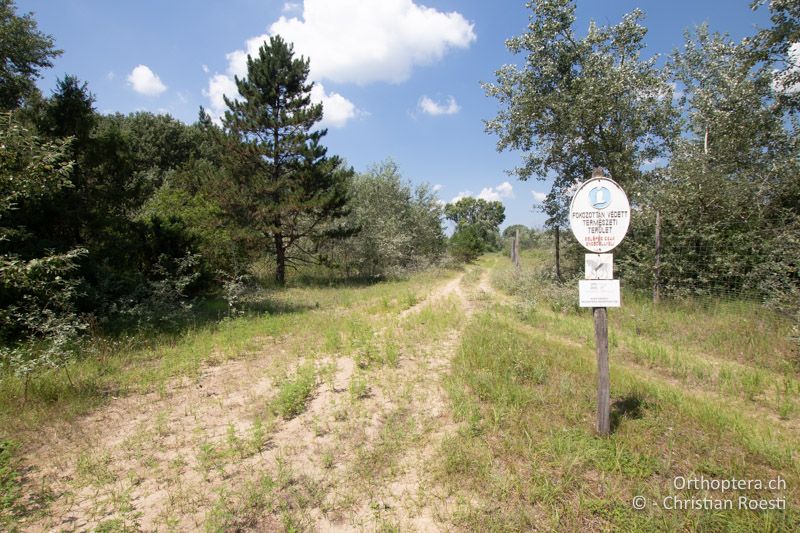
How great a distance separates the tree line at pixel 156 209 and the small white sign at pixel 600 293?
6.27 meters

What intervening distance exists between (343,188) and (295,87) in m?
5.05

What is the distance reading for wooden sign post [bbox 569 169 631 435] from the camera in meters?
3.33

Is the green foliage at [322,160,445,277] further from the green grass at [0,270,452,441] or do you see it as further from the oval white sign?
the oval white sign

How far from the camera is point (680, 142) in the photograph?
41.5 feet

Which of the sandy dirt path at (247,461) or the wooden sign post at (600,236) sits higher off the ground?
the wooden sign post at (600,236)

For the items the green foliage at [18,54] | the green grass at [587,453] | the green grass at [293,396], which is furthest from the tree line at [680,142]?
the green foliage at [18,54]

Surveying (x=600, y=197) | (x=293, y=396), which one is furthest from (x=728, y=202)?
(x=293, y=396)

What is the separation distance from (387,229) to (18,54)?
17666 mm

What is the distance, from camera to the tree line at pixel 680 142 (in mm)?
8445

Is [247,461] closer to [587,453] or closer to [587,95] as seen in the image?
[587,453]

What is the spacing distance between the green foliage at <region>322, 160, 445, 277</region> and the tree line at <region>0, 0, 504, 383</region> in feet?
0.39

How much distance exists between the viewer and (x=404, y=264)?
83.9 feet

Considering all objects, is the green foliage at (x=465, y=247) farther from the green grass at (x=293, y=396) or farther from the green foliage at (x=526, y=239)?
the green grass at (x=293, y=396)

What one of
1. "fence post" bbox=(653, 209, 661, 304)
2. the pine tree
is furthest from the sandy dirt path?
the pine tree
